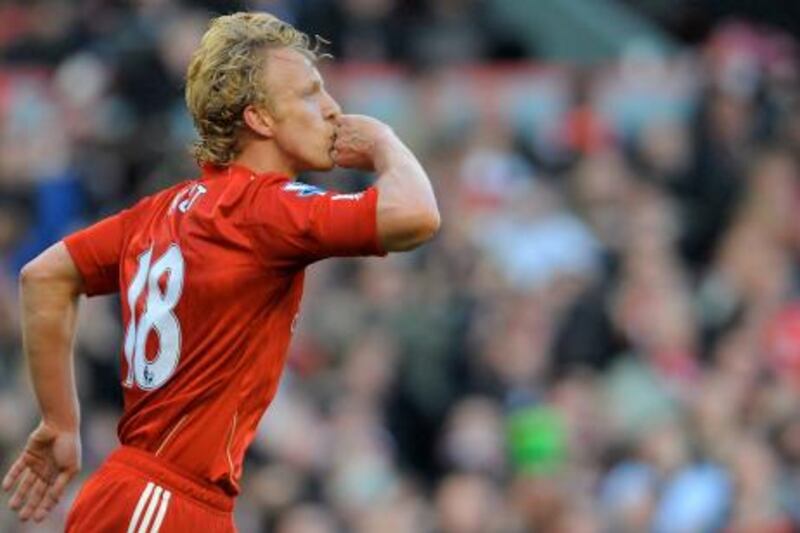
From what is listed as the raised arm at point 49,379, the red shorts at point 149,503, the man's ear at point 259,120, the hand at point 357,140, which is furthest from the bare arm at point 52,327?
the hand at point 357,140

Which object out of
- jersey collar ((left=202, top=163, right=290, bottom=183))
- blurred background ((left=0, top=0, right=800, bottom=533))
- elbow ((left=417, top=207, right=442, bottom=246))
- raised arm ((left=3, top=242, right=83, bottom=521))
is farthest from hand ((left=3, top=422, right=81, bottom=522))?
blurred background ((left=0, top=0, right=800, bottom=533))

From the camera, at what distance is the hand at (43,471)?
7.28 m

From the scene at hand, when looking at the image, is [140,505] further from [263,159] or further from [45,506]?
[263,159]

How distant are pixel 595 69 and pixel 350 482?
491cm

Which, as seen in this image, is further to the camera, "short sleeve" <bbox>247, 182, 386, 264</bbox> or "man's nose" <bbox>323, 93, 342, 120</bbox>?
"man's nose" <bbox>323, 93, 342, 120</bbox>

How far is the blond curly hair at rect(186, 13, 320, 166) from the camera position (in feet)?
22.7

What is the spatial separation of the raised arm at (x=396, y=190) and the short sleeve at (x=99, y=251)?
67 cm

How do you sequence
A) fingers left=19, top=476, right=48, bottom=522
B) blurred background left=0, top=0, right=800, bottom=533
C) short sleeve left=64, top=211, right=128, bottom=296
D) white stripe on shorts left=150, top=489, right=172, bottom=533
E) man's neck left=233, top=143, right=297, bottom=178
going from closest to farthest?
white stripe on shorts left=150, top=489, right=172, bottom=533 < man's neck left=233, top=143, right=297, bottom=178 < short sleeve left=64, top=211, right=128, bottom=296 < fingers left=19, top=476, right=48, bottom=522 < blurred background left=0, top=0, right=800, bottom=533

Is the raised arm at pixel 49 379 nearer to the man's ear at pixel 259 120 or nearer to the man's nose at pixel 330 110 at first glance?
the man's ear at pixel 259 120

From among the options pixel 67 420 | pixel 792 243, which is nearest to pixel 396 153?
pixel 67 420

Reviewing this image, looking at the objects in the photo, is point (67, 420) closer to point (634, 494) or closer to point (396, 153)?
point (396, 153)

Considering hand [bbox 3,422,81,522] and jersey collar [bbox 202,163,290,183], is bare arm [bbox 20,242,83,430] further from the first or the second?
jersey collar [bbox 202,163,290,183]

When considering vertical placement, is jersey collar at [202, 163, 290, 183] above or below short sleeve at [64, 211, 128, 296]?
above

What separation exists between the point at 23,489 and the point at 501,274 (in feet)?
22.2
